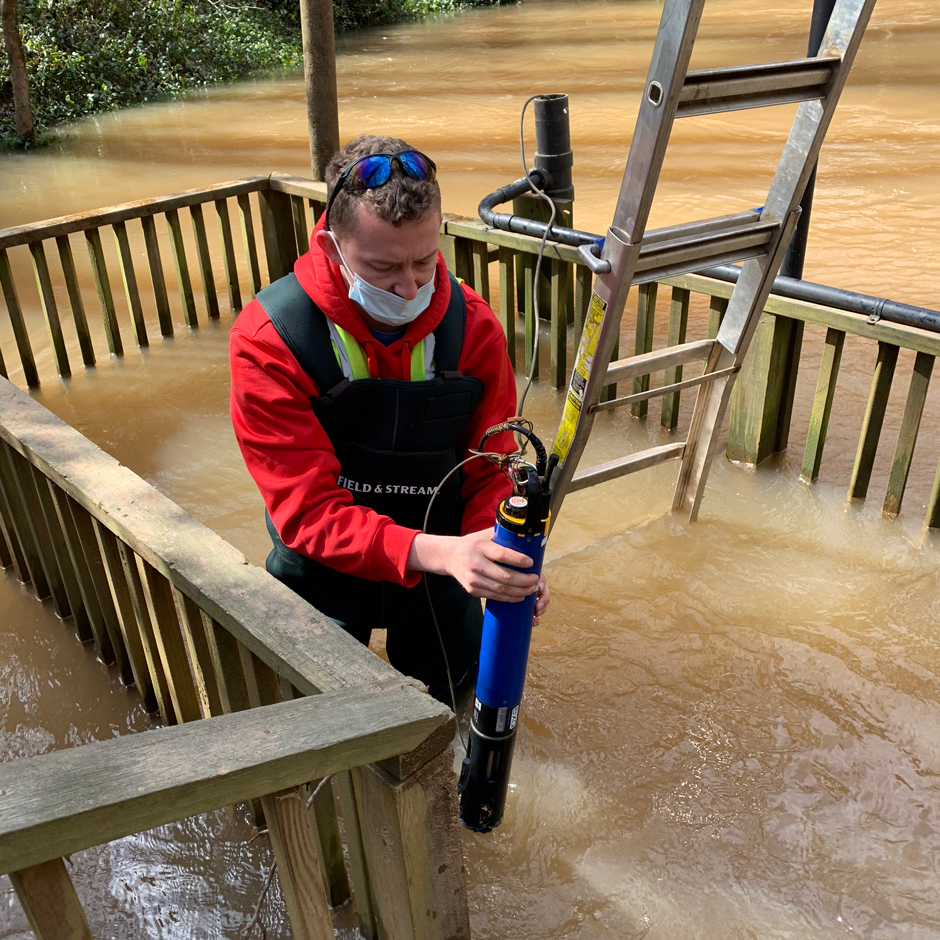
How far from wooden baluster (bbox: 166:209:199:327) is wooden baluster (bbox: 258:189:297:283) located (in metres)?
0.48

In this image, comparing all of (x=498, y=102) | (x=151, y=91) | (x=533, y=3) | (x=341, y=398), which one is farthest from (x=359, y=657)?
(x=533, y=3)

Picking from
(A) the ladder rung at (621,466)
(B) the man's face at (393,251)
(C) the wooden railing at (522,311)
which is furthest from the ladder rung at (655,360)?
(B) the man's face at (393,251)

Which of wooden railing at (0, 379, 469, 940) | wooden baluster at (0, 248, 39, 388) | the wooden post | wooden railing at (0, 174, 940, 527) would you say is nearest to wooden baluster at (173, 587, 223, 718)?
wooden railing at (0, 379, 469, 940)

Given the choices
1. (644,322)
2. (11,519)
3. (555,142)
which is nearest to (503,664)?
(11,519)

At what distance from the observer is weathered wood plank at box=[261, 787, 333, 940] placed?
1.34 metres

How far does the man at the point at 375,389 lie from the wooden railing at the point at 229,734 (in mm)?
222

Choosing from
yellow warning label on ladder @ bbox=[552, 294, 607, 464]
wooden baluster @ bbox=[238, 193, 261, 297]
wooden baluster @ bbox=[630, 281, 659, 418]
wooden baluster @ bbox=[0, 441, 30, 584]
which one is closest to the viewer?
yellow warning label on ladder @ bbox=[552, 294, 607, 464]

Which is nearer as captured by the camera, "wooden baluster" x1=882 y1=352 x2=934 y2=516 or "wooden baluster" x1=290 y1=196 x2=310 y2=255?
"wooden baluster" x1=882 y1=352 x2=934 y2=516

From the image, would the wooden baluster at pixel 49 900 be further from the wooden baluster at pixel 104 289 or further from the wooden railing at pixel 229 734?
the wooden baluster at pixel 104 289

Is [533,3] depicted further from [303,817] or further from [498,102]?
[303,817]

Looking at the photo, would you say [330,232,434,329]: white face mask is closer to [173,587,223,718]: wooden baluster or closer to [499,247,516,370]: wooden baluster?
[173,587,223,718]: wooden baluster

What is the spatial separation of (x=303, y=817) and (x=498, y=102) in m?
13.8

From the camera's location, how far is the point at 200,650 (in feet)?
6.91

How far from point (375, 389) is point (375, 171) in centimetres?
46
